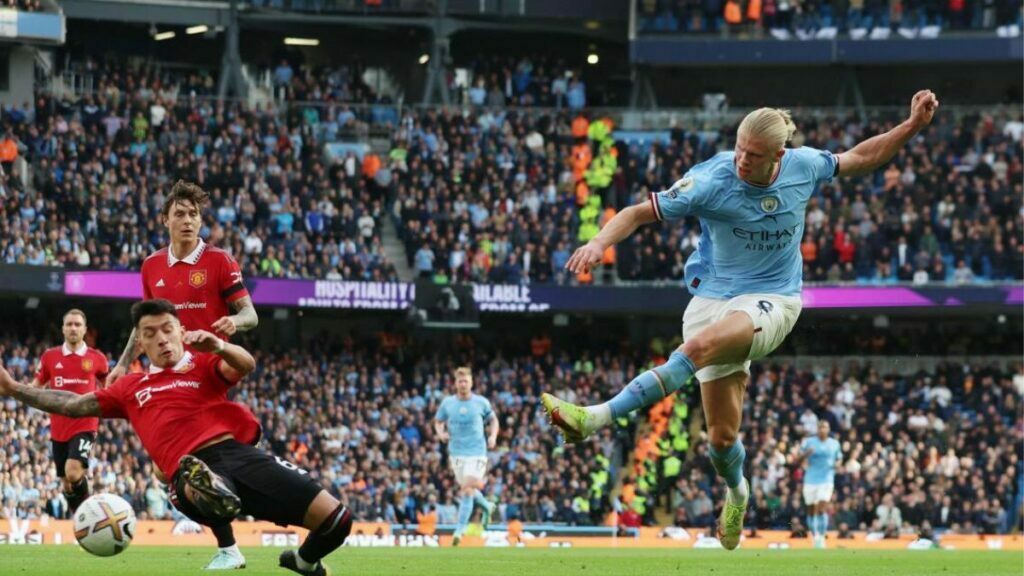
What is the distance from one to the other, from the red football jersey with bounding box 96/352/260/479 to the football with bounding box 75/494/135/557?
2.28 feet

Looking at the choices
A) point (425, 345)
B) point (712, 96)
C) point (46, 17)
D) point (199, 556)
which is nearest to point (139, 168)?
point (46, 17)

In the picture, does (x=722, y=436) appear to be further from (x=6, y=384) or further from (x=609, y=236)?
(x=6, y=384)

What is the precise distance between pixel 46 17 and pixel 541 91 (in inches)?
528

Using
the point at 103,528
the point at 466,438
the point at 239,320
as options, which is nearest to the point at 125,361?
the point at 239,320

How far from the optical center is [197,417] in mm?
11000

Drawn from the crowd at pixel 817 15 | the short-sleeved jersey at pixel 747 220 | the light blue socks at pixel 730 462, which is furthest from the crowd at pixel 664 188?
the short-sleeved jersey at pixel 747 220

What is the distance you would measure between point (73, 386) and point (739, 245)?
9.90 metres

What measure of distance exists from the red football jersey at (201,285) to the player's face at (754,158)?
4.23 m

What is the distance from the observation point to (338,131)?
44.4 m

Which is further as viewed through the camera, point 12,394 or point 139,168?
point 139,168

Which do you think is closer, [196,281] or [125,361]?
[196,281]

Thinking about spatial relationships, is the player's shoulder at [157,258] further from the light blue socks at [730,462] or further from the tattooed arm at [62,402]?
the light blue socks at [730,462]

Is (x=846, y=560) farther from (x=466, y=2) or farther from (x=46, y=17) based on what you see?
→ (x=466, y=2)

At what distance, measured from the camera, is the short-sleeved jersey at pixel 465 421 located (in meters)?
25.2
